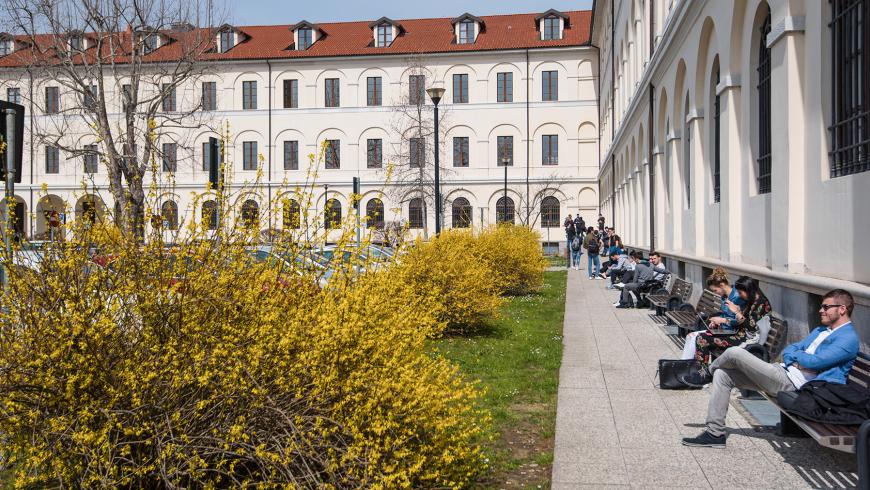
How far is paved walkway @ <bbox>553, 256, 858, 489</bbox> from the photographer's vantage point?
234 inches

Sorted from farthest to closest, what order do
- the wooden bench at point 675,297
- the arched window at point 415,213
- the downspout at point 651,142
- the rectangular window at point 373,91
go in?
1. the rectangular window at point 373,91
2. the arched window at point 415,213
3. the downspout at point 651,142
4. the wooden bench at point 675,297

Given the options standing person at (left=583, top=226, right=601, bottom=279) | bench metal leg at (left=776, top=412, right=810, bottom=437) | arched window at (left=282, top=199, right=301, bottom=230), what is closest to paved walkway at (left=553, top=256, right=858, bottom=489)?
bench metal leg at (left=776, top=412, right=810, bottom=437)

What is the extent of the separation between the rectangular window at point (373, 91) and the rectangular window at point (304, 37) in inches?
260

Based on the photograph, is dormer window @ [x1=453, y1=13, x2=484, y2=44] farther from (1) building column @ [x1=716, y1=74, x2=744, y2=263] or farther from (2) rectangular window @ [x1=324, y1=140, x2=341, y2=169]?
(1) building column @ [x1=716, y1=74, x2=744, y2=263]

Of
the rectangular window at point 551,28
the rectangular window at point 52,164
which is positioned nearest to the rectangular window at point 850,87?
the rectangular window at point 551,28

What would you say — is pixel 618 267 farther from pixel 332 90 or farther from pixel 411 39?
pixel 411 39

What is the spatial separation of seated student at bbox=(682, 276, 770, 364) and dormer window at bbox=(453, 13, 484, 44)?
2048 inches

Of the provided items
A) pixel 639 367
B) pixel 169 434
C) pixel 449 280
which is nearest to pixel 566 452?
pixel 169 434

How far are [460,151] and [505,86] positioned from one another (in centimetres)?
564

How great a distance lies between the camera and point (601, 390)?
9.25m

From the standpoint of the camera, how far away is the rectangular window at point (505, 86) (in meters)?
57.9

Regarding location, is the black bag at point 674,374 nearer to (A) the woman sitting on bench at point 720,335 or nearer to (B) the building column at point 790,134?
(A) the woman sitting on bench at point 720,335

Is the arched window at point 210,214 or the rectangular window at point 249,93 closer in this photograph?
the arched window at point 210,214

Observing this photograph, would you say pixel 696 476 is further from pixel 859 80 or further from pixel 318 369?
pixel 859 80
